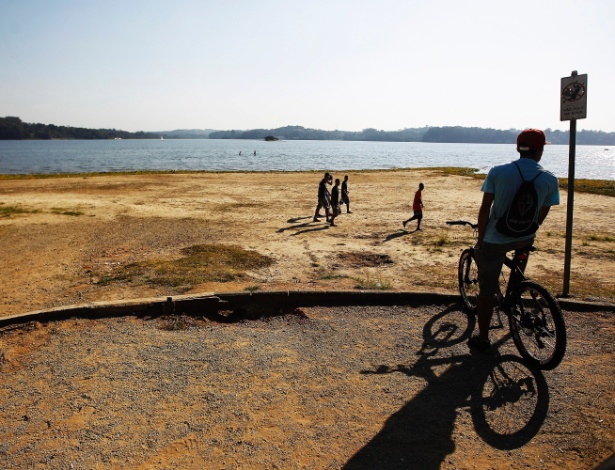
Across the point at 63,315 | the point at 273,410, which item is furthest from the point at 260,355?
the point at 63,315

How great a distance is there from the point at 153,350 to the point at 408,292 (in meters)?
3.44

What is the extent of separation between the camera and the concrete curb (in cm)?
559

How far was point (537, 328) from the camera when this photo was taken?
425 centimetres

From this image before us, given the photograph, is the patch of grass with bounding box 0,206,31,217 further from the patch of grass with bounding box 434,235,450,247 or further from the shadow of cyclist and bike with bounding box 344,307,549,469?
the shadow of cyclist and bike with bounding box 344,307,549,469

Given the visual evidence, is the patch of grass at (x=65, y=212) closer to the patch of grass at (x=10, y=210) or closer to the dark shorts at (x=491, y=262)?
the patch of grass at (x=10, y=210)

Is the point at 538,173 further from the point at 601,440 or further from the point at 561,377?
the point at 601,440

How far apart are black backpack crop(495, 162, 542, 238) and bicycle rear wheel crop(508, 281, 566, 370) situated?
1.84 ft

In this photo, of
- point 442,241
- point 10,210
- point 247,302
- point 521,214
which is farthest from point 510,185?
point 10,210

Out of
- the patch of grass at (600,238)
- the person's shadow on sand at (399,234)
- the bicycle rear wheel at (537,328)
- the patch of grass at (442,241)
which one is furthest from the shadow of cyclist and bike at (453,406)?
the patch of grass at (600,238)

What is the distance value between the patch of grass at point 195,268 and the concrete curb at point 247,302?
3.41ft

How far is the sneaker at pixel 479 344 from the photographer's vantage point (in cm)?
456

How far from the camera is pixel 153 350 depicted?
4.68 metres

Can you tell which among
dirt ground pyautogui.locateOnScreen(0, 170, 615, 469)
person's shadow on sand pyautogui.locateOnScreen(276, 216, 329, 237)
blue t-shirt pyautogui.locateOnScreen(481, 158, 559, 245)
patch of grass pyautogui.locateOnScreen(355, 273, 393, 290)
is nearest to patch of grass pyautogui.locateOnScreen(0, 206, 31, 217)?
dirt ground pyautogui.locateOnScreen(0, 170, 615, 469)

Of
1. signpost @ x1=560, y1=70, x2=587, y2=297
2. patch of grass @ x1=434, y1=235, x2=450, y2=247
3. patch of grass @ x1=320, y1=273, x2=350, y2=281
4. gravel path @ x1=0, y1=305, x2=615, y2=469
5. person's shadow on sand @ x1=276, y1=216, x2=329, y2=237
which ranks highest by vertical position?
signpost @ x1=560, y1=70, x2=587, y2=297
